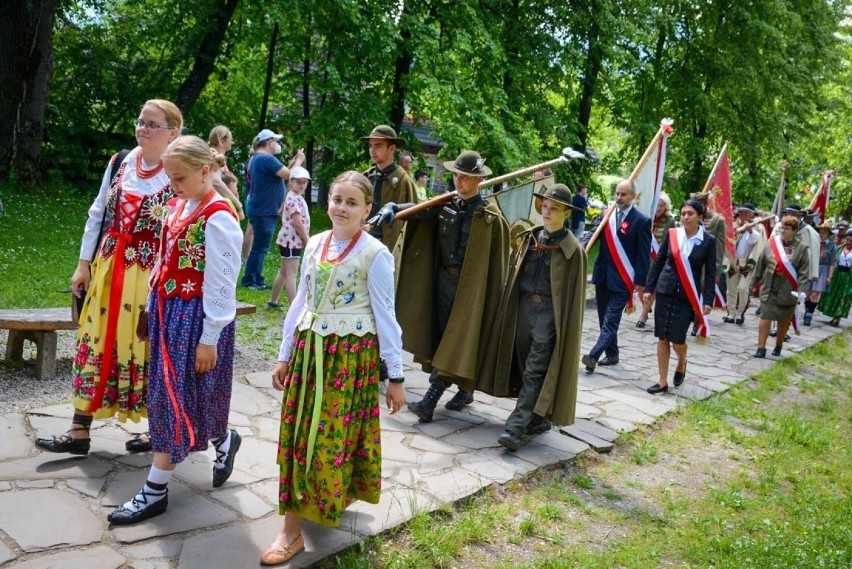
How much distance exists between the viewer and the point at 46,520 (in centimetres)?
368

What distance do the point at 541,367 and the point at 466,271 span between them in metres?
0.93

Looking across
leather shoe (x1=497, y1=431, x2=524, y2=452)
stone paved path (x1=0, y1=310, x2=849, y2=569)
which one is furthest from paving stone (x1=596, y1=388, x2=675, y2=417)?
leather shoe (x1=497, y1=431, x2=524, y2=452)

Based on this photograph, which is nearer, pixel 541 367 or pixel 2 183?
pixel 541 367

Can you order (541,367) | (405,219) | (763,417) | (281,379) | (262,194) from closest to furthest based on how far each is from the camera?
1. (281,379)
2. (541,367)
3. (405,219)
4. (763,417)
5. (262,194)

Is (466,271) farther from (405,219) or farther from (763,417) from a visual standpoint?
(763,417)

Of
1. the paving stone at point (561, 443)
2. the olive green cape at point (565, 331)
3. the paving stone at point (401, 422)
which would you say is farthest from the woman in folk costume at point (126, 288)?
the paving stone at point (561, 443)

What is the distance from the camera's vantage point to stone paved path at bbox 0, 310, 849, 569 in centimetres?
352

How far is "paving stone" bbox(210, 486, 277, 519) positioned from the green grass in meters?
0.61

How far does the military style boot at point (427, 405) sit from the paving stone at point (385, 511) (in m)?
1.37

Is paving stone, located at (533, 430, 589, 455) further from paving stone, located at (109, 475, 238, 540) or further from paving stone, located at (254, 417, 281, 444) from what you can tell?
paving stone, located at (109, 475, 238, 540)

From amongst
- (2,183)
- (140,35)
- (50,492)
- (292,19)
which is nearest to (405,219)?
(50,492)

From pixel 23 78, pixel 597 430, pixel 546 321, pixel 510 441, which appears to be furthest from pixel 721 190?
pixel 23 78

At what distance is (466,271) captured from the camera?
5914 millimetres

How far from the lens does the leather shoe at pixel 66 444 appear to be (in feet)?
14.3
